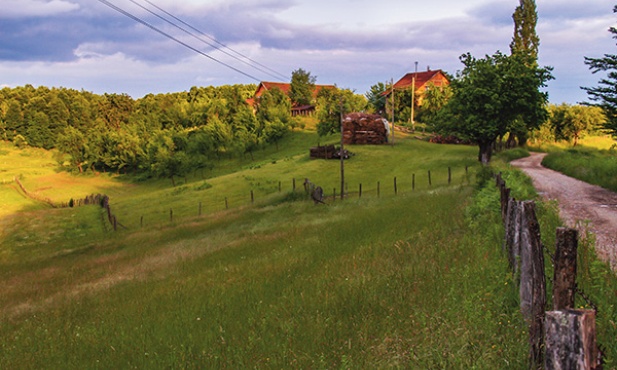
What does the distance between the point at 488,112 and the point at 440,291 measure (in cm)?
3761

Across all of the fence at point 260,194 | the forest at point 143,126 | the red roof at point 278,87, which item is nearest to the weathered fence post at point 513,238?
the fence at point 260,194

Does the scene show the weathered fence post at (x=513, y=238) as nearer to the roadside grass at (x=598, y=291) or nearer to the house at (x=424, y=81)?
the roadside grass at (x=598, y=291)

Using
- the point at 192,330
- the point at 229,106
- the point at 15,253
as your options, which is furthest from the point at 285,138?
the point at 192,330

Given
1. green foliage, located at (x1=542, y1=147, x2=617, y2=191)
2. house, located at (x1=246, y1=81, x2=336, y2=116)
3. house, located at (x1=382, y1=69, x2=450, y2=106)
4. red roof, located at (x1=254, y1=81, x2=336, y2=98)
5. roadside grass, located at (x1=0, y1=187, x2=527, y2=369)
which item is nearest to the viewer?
roadside grass, located at (x1=0, y1=187, x2=527, y2=369)

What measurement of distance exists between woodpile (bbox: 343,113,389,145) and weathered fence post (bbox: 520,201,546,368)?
2612 inches

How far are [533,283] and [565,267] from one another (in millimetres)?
954

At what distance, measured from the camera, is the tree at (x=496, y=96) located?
1542 inches

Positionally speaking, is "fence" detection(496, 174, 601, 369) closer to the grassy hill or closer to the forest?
the grassy hill

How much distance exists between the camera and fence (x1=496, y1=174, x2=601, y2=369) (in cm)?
301

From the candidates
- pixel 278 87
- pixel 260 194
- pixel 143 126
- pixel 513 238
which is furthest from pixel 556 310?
pixel 278 87

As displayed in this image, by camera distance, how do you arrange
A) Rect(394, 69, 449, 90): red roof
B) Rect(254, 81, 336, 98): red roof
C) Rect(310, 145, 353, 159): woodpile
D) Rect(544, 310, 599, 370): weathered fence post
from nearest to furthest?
Rect(544, 310, 599, 370): weathered fence post → Rect(310, 145, 353, 159): woodpile → Rect(394, 69, 449, 90): red roof → Rect(254, 81, 336, 98): red roof

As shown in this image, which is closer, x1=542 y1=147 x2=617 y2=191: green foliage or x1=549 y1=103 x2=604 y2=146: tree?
x1=542 y1=147 x2=617 y2=191: green foliage

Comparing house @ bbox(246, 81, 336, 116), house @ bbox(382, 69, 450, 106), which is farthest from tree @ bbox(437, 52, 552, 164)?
house @ bbox(246, 81, 336, 116)

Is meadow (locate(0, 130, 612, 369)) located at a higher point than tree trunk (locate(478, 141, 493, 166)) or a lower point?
lower
